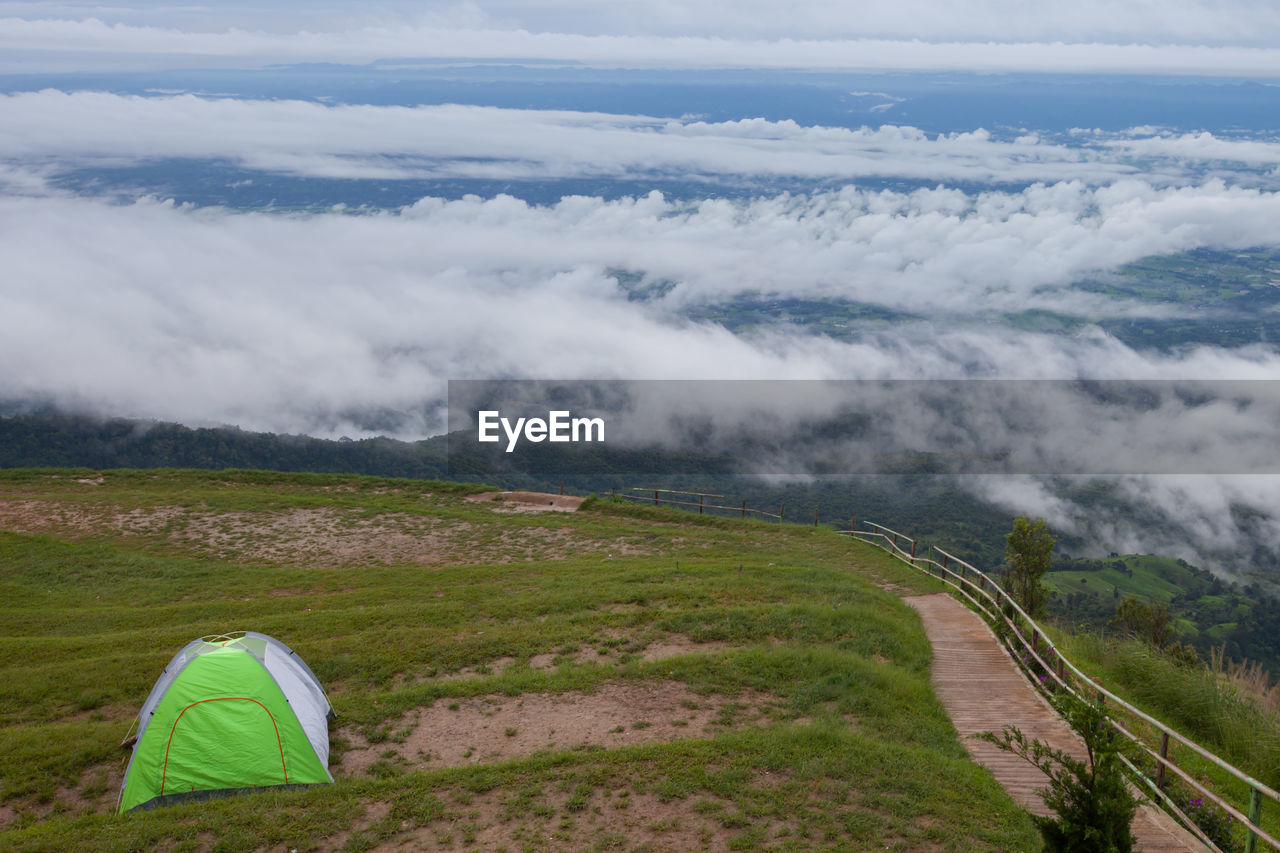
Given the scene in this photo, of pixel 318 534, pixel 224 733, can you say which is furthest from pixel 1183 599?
pixel 224 733

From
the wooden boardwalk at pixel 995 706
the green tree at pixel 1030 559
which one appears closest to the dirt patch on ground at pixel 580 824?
the wooden boardwalk at pixel 995 706

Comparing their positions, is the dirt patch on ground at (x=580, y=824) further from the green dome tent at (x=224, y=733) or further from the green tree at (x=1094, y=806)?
the green tree at (x=1094, y=806)

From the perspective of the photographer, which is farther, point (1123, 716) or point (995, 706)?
point (995, 706)

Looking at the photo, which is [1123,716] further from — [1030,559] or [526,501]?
[526,501]

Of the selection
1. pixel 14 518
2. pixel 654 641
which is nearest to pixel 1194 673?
pixel 654 641

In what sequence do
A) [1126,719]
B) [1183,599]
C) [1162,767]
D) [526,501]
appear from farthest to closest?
[1183,599] → [526,501] → [1126,719] → [1162,767]

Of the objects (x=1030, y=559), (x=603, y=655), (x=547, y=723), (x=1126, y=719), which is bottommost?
(x=1126, y=719)

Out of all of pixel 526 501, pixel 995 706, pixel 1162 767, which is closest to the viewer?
pixel 1162 767

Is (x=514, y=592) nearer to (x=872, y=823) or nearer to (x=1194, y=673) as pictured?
(x=872, y=823)
